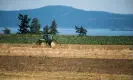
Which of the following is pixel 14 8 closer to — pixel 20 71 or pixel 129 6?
pixel 20 71

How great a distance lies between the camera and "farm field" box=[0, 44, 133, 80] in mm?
4957

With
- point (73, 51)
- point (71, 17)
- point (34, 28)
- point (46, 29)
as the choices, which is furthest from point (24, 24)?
point (73, 51)

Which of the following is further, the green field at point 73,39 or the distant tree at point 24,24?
the distant tree at point 24,24

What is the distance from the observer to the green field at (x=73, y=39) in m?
5.00

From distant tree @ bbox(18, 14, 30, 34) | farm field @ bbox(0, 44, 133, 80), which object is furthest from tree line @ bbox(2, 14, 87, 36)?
farm field @ bbox(0, 44, 133, 80)

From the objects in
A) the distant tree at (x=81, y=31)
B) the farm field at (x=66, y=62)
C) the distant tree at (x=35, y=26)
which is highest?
the distant tree at (x=35, y=26)

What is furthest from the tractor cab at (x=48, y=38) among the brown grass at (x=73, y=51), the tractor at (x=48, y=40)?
the brown grass at (x=73, y=51)

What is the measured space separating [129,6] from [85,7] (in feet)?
2.29

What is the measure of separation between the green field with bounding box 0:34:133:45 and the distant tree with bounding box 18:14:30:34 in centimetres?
8

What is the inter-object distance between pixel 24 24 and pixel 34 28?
0.59ft

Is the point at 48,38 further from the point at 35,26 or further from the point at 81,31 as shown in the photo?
the point at 81,31

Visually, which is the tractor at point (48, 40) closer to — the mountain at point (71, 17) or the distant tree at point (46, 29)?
the distant tree at point (46, 29)

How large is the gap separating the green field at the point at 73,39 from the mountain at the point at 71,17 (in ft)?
0.60

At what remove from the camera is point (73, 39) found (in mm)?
5109
